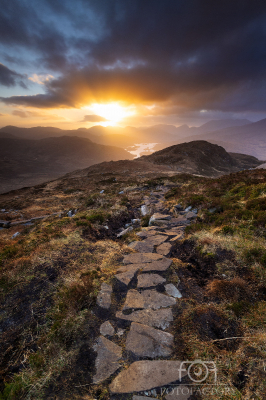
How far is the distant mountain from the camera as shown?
64600 millimetres

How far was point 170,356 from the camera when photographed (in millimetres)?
3010

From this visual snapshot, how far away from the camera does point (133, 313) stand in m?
3.99

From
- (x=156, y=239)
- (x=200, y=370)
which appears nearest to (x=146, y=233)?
(x=156, y=239)

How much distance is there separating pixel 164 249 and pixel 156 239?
36.9 inches

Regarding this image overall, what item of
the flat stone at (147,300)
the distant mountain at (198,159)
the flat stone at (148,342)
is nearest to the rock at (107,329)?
the flat stone at (148,342)

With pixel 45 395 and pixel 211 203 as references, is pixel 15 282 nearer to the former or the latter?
pixel 45 395

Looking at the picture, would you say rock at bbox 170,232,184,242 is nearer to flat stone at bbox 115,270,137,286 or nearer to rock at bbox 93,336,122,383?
flat stone at bbox 115,270,137,286

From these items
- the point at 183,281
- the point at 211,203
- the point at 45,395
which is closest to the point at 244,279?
the point at 183,281

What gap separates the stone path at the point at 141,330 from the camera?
8.76 feet

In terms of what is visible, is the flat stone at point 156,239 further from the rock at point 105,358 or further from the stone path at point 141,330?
the rock at point 105,358

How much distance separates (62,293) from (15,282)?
1.72 meters

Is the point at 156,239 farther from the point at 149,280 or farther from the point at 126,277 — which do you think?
the point at 126,277

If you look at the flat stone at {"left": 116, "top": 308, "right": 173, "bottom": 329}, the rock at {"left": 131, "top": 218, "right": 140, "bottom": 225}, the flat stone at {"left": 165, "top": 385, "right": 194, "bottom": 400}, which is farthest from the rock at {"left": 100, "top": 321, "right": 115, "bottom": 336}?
the rock at {"left": 131, "top": 218, "right": 140, "bottom": 225}

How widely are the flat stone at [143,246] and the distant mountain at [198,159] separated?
5608 cm
